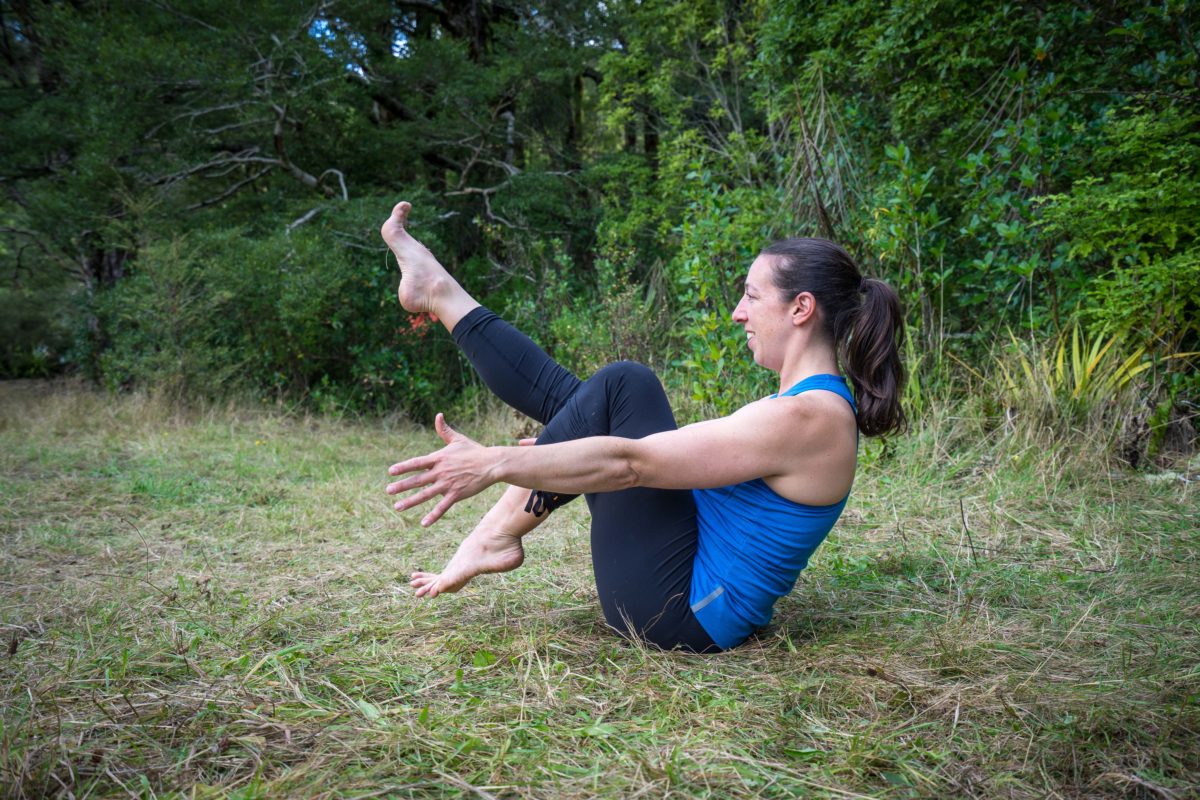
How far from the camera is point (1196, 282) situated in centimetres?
363

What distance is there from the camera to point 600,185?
10688 mm

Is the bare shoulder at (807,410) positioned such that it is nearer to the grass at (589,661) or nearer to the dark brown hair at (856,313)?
the dark brown hair at (856,313)

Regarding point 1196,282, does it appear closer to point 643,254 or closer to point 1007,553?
point 1007,553

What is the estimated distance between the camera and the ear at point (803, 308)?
1.94m

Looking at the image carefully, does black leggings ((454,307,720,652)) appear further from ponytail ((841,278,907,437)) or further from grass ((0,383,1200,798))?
ponytail ((841,278,907,437))

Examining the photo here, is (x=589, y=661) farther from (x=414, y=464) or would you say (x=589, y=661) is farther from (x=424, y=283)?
(x=424, y=283)

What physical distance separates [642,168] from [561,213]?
1469 millimetres

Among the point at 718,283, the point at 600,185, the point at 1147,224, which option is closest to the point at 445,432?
the point at 718,283

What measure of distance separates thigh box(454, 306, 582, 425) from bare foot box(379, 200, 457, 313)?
8.9 inches

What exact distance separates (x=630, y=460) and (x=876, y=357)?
2.44ft

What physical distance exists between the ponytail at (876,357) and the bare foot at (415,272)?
1226mm

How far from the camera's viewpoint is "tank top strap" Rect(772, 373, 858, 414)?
1857mm

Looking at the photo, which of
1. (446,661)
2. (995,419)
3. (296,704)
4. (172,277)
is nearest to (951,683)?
(446,661)

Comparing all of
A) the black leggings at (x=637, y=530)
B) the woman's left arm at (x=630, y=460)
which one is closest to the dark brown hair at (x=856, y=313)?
the woman's left arm at (x=630, y=460)
